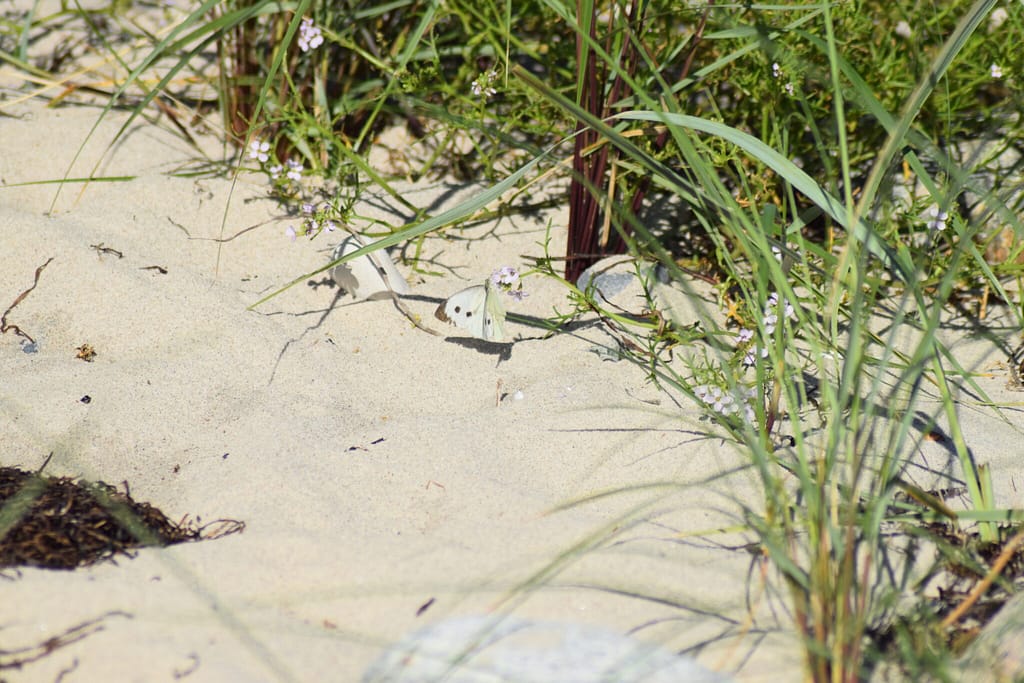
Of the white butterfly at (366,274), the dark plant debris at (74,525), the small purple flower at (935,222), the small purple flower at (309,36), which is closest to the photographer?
the dark plant debris at (74,525)

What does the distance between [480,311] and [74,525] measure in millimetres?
940

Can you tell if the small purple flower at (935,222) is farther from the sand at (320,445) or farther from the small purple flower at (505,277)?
the small purple flower at (505,277)

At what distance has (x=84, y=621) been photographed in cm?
138

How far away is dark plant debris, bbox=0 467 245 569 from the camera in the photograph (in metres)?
1.54

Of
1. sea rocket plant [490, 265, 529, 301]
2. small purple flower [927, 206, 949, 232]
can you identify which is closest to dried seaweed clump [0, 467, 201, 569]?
sea rocket plant [490, 265, 529, 301]

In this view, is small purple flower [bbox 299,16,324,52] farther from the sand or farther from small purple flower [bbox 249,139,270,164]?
the sand

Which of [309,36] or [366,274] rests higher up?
[309,36]

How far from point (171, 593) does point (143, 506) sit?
1.00ft

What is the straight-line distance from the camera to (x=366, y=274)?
2.31m

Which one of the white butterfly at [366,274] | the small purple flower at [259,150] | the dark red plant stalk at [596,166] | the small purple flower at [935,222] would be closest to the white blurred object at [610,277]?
the dark red plant stalk at [596,166]

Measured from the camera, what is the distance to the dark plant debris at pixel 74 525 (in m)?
1.54

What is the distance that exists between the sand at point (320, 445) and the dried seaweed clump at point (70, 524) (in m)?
0.05

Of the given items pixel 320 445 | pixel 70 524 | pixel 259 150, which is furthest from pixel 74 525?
pixel 259 150

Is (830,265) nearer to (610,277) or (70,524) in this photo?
(610,277)
